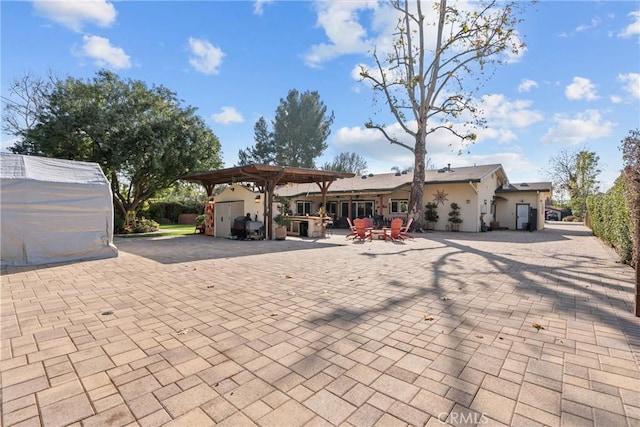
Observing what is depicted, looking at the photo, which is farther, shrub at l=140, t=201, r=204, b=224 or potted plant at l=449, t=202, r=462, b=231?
shrub at l=140, t=201, r=204, b=224

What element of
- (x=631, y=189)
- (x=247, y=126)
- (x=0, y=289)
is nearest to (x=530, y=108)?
(x=631, y=189)

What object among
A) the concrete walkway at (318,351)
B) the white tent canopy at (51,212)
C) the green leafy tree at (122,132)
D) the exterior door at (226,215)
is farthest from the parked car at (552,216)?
the white tent canopy at (51,212)

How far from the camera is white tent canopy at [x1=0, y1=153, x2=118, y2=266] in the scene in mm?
6473

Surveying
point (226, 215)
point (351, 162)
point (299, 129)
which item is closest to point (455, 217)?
point (226, 215)

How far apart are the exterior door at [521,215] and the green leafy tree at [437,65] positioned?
8.06 metres

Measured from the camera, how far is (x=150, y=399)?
193 centimetres

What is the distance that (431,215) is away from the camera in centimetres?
1791

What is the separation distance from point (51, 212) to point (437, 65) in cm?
1626

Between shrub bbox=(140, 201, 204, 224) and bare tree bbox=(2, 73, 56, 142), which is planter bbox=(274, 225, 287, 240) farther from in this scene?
bare tree bbox=(2, 73, 56, 142)

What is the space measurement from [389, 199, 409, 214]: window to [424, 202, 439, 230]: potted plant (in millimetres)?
1466

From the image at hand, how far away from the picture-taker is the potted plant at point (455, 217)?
57.2ft

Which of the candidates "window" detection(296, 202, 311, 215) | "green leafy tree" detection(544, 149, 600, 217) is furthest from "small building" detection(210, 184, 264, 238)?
"green leafy tree" detection(544, 149, 600, 217)

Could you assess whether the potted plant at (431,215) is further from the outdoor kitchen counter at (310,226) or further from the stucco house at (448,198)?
the outdoor kitchen counter at (310,226)

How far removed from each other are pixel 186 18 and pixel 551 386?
478 inches
